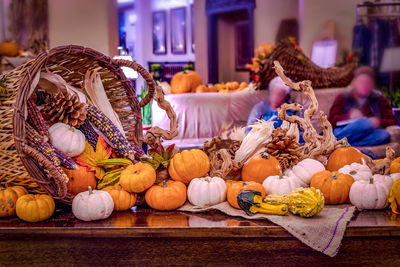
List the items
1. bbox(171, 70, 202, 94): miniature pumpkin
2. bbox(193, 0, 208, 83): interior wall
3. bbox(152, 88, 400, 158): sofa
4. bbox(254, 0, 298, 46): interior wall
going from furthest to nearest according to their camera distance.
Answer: bbox(193, 0, 208, 83): interior wall
bbox(254, 0, 298, 46): interior wall
bbox(171, 70, 202, 94): miniature pumpkin
bbox(152, 88, 400, 158): sofa

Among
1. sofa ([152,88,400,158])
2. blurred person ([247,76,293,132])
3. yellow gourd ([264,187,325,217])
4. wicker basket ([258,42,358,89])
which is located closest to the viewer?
yellow gourd ([264,187,325,217])

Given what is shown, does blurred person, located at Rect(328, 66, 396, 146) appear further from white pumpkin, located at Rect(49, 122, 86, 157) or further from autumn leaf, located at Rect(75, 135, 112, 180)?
white pumpkin, located at Rect(49, 122, 86, 157)

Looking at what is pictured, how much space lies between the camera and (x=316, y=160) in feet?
A: 6.48

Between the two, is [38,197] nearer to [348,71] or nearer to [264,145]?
[264,145]

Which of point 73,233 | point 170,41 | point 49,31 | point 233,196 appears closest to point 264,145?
point 233,196

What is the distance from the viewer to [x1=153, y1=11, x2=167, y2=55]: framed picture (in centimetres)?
1193

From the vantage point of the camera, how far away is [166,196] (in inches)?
65.6

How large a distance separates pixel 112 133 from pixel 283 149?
29.7 inches

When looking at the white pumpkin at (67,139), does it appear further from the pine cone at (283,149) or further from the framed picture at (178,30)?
the framed picture at (178,30)

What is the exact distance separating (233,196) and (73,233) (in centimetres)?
59

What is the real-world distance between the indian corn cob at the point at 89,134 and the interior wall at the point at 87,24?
19.3 feet

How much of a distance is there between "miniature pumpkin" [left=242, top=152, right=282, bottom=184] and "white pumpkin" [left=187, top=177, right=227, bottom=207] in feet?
0.58

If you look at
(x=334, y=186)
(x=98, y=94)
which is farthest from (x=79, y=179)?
(x=334, y=186)

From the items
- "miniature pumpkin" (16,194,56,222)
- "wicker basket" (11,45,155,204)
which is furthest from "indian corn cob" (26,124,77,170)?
"miniature pumpkin" (16,194,56,222)
